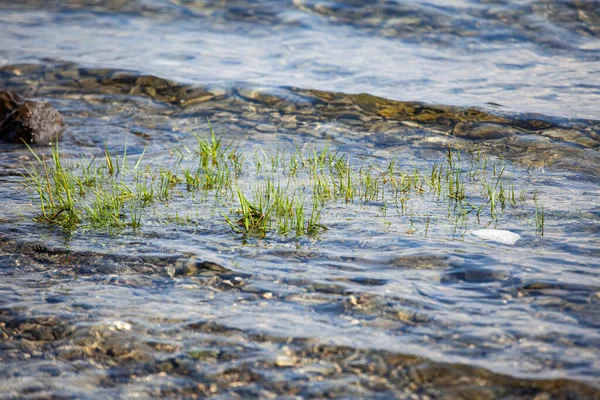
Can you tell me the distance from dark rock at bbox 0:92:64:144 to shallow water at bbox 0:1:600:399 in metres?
0.35

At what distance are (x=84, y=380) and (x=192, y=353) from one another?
60cm

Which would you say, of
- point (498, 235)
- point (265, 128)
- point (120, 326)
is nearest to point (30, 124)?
point (265, 128)

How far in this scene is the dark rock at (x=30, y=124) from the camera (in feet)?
29.5

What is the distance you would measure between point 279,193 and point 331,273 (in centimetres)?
173

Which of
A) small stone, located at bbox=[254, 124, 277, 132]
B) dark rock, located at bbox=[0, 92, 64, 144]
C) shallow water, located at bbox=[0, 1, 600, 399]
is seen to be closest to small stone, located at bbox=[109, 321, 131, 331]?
shallow water, located at bbox=[0, 1, 600, 399]

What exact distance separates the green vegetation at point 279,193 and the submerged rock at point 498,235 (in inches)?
7.8

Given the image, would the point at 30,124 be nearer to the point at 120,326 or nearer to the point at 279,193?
the point at 279,193

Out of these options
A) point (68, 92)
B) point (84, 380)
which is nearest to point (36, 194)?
point (84, 380)

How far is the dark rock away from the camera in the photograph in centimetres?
898

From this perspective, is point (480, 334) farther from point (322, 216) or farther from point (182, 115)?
point (182, 115)

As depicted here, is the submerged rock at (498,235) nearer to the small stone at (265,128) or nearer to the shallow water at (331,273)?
the shallow water at (331,273)

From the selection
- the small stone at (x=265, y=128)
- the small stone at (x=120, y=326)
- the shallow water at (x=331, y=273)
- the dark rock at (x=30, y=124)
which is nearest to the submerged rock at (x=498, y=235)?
the shallow water at (x=331, y=273)

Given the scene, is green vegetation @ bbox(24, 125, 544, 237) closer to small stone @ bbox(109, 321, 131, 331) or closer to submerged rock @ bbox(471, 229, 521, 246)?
submerged rock @ bbox(471, 229, 521, 246)

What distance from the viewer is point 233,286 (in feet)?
14.5
